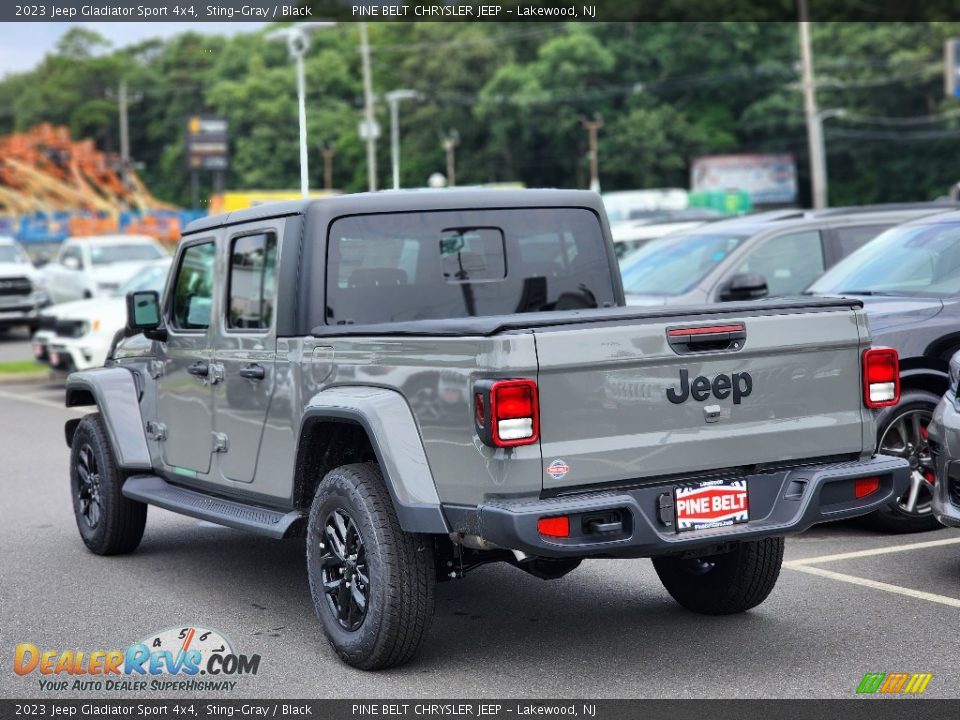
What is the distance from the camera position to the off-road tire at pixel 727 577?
245 inches

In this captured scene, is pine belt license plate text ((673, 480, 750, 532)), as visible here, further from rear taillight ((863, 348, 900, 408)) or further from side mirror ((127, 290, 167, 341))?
side mirror ((127, 290, 167, 341))

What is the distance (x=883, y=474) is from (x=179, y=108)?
397 ft

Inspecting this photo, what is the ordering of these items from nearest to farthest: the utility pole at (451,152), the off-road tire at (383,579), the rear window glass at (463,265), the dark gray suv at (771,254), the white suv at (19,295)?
1. the off-road tire at (383,579)
2. the rear window glass at (463,265)
3. the dark gray suv at (771,254)
4. the white suv at (19,295)
5. the utility pole at (451,152)

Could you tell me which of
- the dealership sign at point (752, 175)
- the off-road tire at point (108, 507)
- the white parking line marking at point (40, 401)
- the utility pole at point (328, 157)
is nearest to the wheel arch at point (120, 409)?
the off-road tire at point (108, 507)

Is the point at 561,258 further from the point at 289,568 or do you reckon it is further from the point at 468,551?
the point at 289,568

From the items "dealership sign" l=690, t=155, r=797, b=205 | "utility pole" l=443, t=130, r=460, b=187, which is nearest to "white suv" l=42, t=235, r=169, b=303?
Answer: "utility pole" l=443, t=130, r=460, b=187

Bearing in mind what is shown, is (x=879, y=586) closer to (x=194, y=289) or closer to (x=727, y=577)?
(x=727, y=577)

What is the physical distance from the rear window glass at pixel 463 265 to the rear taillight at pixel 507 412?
1.55 meters

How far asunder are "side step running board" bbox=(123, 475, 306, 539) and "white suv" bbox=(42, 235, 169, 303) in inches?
761

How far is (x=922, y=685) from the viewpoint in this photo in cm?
522

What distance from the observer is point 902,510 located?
805 cm

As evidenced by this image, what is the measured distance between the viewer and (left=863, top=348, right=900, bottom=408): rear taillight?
577 cm

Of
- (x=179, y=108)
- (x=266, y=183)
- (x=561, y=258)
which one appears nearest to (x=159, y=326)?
(x=561, y=258)

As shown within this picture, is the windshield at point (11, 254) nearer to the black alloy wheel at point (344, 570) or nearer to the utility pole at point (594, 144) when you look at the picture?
the black alloy wheel at point (344, 570)
